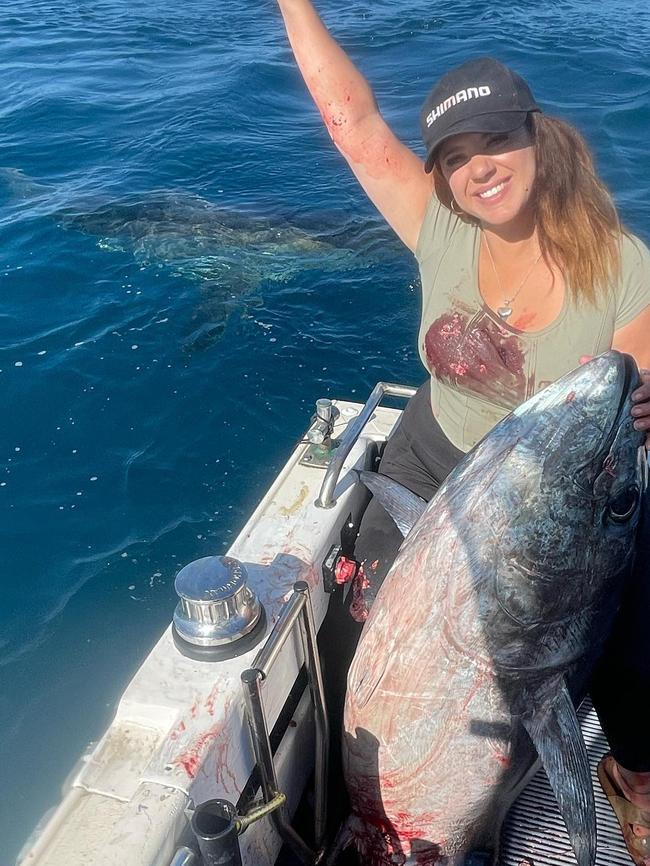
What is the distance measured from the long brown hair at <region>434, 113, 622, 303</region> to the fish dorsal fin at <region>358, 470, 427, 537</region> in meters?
0.80

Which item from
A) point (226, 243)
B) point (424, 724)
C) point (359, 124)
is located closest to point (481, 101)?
point (359, 124)

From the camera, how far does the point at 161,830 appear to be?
1759mm

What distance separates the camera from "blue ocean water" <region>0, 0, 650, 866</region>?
179 inches

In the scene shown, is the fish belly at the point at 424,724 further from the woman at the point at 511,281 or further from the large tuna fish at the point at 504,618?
the woman at the point at 511,281

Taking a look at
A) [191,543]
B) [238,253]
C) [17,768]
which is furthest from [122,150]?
[17,768]

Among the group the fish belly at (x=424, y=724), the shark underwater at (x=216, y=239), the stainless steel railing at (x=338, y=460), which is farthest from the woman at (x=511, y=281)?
the shark underwater at (x=216, y=239)

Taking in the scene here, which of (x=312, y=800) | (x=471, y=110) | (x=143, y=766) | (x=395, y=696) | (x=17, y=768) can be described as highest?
(x=471, y=110)

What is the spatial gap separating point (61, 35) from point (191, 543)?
14842 mm

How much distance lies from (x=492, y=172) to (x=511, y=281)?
14.0 inches

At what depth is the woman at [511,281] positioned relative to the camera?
236cm

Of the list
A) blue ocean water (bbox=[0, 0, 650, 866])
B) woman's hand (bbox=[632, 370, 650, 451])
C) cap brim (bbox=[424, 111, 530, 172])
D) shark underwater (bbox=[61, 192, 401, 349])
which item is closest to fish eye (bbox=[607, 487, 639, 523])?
woman's hand (bbox=[632, 370, 650, 451])

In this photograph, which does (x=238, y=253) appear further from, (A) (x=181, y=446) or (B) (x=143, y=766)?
(B) (x=143, y=766)

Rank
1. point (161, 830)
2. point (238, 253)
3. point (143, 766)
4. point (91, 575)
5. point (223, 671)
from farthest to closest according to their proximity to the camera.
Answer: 1. point (238, 253)
2. point (91, 575)
3. point (223, 671)
4. point (143, 766)
5. point (161, 830)

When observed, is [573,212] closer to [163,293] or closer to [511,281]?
[511,281]
